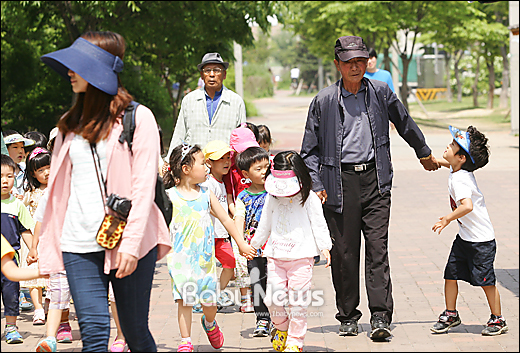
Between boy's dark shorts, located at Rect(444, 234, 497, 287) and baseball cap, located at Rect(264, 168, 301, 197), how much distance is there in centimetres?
140

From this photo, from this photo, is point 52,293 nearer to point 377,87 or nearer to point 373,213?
point 373,213

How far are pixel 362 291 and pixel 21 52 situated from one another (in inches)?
640

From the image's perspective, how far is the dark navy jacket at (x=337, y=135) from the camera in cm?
483

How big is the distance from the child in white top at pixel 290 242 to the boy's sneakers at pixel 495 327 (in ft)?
4.24

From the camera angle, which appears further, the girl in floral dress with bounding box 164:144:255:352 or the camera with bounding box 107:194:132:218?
the girl in floral dress with bounding box 164:144:255:352

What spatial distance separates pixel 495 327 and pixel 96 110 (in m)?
3.14

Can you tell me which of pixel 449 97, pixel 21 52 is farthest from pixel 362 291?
pixel 449 97

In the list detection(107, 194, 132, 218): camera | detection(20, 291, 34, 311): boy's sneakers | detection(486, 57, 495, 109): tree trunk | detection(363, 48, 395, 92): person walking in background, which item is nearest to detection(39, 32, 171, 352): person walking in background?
detection(107, 194, 132, 218): camera

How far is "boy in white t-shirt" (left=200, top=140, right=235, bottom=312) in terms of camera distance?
529 cm

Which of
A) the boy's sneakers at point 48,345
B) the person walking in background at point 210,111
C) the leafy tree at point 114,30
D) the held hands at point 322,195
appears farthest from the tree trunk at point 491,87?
the boy's sneakers at point 48,345

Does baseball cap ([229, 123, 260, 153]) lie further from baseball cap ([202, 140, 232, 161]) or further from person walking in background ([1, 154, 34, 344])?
person walking in background ([1, 154, 34, 344])

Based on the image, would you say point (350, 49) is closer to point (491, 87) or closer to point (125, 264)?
point (125, 264)

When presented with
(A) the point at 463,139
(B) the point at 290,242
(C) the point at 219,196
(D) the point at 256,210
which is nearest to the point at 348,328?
(B) the point at 290,242

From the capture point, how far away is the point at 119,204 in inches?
122
